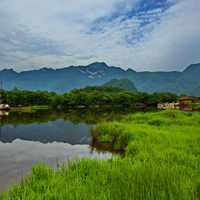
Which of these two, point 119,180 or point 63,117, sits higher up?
point 119,180

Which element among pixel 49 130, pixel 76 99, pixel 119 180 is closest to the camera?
pixel 119 180

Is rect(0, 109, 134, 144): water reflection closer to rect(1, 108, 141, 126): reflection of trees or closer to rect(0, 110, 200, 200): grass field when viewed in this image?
rect(1, 108, 141, 126): reflection of trees

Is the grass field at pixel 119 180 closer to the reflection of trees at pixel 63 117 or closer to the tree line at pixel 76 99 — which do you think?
the reflection of trees at pixel 63 117

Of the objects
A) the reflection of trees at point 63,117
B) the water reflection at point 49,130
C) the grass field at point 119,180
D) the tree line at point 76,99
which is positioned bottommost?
the water reflection at point 49,130

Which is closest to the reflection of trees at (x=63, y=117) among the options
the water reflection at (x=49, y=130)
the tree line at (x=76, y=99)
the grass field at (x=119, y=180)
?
the water reflection at (x=49, y=130)

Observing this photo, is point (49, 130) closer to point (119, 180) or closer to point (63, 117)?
point (63, 117)

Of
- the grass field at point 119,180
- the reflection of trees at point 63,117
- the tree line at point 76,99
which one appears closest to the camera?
the grass field at point 119,180

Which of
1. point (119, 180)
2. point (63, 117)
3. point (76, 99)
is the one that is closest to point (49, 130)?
point (63, 117)

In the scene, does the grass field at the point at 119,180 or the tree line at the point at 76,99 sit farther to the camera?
the tree line at the point at 76,99

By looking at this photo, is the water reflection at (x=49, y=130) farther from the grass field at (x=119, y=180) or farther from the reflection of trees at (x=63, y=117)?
the grass field at (x=119, y=180)

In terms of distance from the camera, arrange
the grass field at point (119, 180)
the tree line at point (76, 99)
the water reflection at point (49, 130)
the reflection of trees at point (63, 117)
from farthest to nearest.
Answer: the tree line at point (76, 99), the reflection of trees at point (63, 117), the water reflection at point (49, 130), the grass field at point (119, 180)

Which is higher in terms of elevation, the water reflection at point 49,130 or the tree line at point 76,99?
the tree line at point 76,99

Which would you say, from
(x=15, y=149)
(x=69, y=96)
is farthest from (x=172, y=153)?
(x=69, y=96)

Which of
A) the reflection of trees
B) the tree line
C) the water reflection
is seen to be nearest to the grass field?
the water reflection
